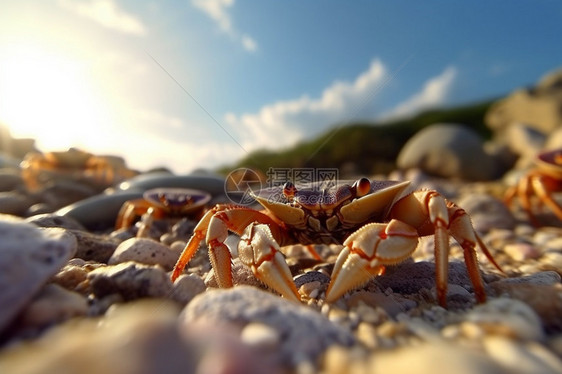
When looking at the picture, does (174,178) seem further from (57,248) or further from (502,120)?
(502,120)

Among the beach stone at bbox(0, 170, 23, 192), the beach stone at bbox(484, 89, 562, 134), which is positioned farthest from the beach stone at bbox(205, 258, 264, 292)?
the beach stone at bbox(484, 89, 562, 134)

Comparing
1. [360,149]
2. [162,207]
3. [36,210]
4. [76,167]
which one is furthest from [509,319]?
[360,149]

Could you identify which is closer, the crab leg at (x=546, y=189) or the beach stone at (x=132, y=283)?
the beach stone at (x=132, y=283)

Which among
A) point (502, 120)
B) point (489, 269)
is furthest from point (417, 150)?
point (489, 269)

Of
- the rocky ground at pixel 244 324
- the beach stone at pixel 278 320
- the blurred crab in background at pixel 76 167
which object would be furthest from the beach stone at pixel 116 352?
the blurred crab in background at pixel 76 167

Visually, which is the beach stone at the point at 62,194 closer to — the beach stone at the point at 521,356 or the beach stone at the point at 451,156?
the beach stone at the point at 521,356

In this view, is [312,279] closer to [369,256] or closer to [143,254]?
[369,256]
